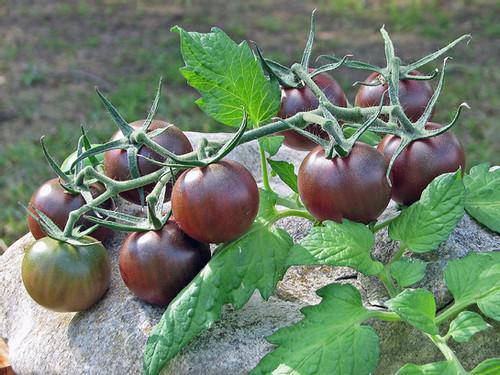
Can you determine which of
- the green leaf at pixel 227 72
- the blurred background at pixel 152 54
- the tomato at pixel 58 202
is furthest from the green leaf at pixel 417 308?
the blurred background at pixel 152 54

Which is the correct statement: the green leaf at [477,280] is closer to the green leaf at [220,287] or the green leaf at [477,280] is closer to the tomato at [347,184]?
the tomato at [347,184]

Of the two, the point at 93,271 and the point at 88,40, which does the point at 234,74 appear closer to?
the point at 93,271

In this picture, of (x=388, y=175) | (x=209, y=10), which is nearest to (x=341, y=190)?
(x=388, y=175)

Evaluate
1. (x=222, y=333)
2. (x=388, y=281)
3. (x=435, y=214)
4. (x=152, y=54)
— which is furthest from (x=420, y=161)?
(x=152, y=54)

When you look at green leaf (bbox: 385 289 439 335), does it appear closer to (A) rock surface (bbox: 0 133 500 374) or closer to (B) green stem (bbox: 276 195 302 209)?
(A) rock surface (bbox: 0 133 500 374)

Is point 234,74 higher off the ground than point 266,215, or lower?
higher

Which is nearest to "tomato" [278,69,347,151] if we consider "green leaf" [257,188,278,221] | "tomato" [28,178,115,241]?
"green leaf" [257,188,278,221]

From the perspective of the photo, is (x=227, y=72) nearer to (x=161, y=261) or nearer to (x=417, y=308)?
(x=161, y=261)
